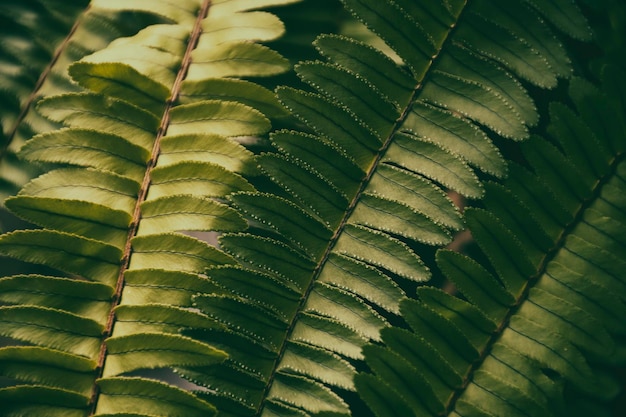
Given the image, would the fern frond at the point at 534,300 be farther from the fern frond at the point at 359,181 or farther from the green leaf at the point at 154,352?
the green leaf at the point at 154,352

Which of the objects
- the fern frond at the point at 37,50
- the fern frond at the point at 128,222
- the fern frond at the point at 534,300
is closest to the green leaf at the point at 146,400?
the fern frond at the point at 128,222

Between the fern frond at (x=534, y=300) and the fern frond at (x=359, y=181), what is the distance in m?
0.05

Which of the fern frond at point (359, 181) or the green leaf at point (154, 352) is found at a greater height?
the fern frond at point (359, 181)

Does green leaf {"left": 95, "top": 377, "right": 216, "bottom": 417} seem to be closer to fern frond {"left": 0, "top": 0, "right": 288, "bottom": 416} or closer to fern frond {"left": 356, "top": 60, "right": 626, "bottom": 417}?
fern frond {"left": 0, "top": 0, "right": 288, "bottom": 416}

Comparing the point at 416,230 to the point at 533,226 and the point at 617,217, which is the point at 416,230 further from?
the point at 617,217

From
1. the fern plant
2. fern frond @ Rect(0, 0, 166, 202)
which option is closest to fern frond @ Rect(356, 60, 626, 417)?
the fern plant

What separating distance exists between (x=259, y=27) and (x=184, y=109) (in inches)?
7.8

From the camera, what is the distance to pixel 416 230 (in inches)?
34.7

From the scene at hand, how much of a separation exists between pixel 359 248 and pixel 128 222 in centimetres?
38

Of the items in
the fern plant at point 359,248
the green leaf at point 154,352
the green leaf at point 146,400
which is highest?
the fern plant at point 359,248

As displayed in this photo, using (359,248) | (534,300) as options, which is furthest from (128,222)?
(534,300)

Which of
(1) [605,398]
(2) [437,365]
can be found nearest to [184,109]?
(2) [437,365]

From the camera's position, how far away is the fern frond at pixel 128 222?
88 cm

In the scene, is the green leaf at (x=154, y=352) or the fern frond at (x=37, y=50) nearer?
the green leaf at (x=154, y=352)
